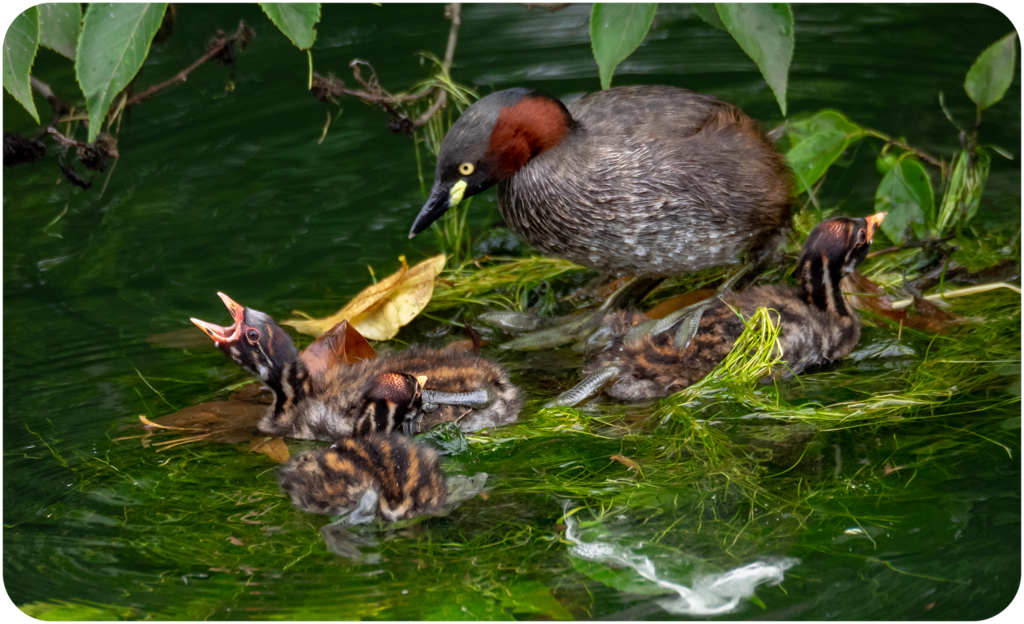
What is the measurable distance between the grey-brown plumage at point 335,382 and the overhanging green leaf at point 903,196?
212 cm

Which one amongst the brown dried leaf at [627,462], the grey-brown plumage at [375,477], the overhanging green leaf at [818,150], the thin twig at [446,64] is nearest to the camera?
the grey-brown plumage at [375,477]

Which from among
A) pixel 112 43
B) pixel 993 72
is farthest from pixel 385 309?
pixel 993 72

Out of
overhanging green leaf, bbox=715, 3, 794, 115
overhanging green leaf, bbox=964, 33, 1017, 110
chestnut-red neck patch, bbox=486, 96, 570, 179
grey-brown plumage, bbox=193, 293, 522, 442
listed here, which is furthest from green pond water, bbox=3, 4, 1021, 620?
overhanging green leaf, bbox=715, 3, 794, 115

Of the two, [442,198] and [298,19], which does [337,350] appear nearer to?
[442,198]

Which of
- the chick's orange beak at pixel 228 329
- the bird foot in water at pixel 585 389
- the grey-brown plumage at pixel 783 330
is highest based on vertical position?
the chick's orange beak at pixel 228 329

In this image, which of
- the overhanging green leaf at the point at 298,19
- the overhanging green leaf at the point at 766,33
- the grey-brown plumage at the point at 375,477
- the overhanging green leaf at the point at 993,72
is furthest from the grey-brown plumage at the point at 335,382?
the overhanging green leaf at the point at 993,72

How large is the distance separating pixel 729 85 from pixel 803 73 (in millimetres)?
525

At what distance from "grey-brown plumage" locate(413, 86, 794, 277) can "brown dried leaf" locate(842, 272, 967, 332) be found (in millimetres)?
597

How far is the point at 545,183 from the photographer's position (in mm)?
3773

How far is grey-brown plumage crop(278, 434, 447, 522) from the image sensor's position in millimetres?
2988

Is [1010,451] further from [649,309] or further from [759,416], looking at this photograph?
[649,309]

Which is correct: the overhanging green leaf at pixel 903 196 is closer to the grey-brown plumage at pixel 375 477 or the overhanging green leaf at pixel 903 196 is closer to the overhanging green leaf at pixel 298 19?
the grey-brown plumage at pixel 375 477

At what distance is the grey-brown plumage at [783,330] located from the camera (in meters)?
3.65

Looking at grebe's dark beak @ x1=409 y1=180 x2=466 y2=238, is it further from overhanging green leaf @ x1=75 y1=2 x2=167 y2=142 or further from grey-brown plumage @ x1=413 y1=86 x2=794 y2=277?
overhanging green leaf @ x1=75 y1=2 x2=167 y2=142
